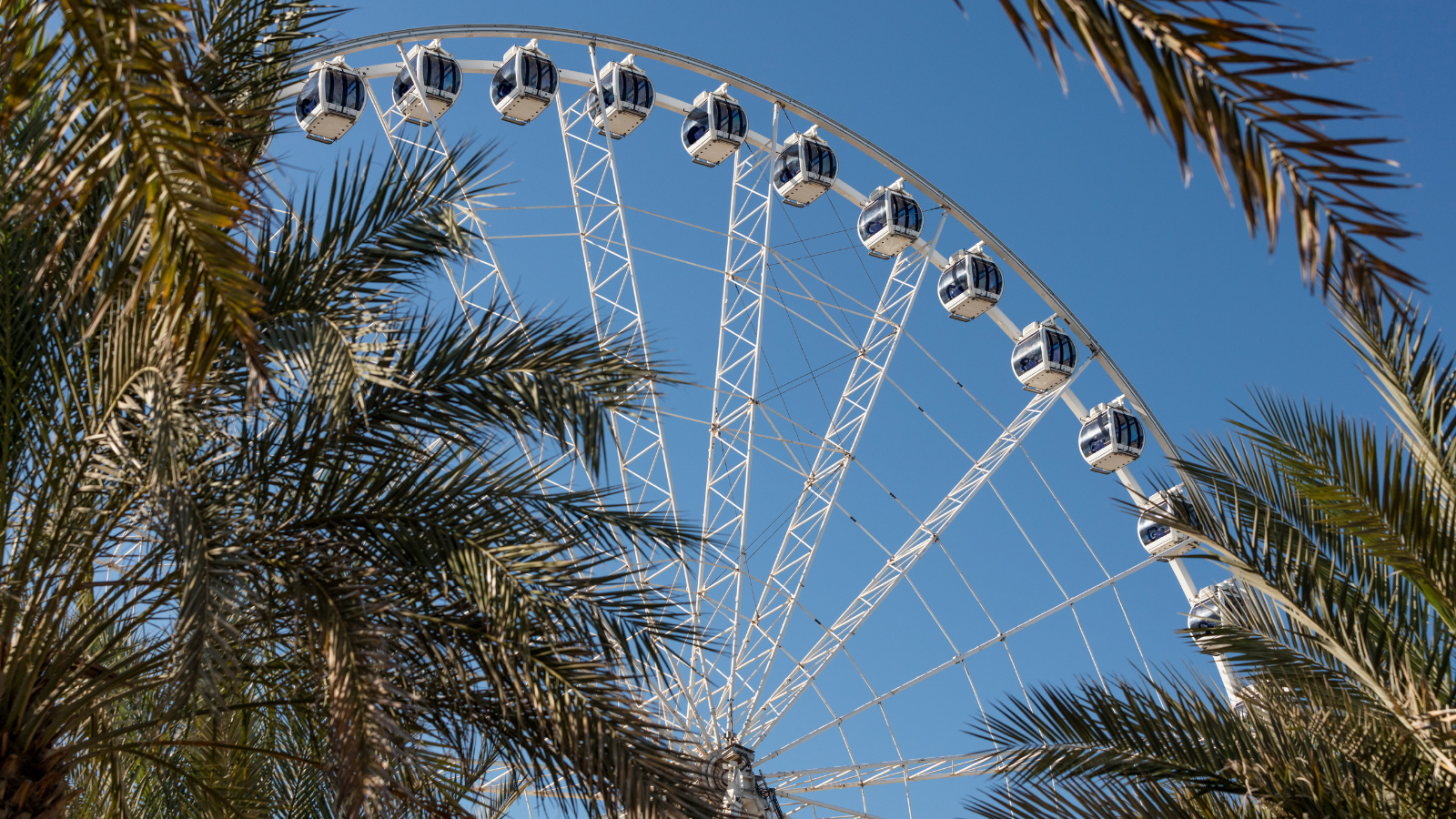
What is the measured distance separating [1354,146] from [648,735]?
14.2 feet

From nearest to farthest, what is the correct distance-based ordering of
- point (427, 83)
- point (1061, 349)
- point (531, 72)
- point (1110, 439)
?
1. point (427, 83)
2. point (531, 72)
3. point (1061, 349)
4. point (1110, 439)

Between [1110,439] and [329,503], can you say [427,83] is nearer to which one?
[1110,439]

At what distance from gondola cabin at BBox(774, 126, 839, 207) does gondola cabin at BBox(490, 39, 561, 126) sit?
4.33 m

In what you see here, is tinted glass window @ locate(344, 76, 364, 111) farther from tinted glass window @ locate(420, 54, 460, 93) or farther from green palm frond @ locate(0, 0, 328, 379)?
green palm frond @ locate(0, 0, 328, 379)

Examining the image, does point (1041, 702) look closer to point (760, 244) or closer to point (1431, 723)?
point (1431, 723)

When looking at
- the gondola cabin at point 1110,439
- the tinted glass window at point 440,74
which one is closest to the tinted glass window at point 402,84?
the tinted glass window at point 440,74

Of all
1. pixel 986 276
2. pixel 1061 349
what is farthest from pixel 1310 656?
pixel 1061 349

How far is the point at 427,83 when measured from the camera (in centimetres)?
2102

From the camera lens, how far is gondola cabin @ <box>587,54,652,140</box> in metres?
22.5

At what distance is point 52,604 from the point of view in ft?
20.0

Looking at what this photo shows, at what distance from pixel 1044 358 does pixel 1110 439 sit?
219cm

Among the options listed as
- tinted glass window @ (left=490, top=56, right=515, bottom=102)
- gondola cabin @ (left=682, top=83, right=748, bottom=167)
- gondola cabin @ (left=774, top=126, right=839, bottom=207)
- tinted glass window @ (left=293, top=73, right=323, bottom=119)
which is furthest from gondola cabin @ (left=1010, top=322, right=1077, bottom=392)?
tinted glass window @ (left=293, top=73, right=323, bottom=119)

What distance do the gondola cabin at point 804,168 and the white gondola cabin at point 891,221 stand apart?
0.95 meters

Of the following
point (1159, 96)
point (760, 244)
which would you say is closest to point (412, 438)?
point (1159, 96)
